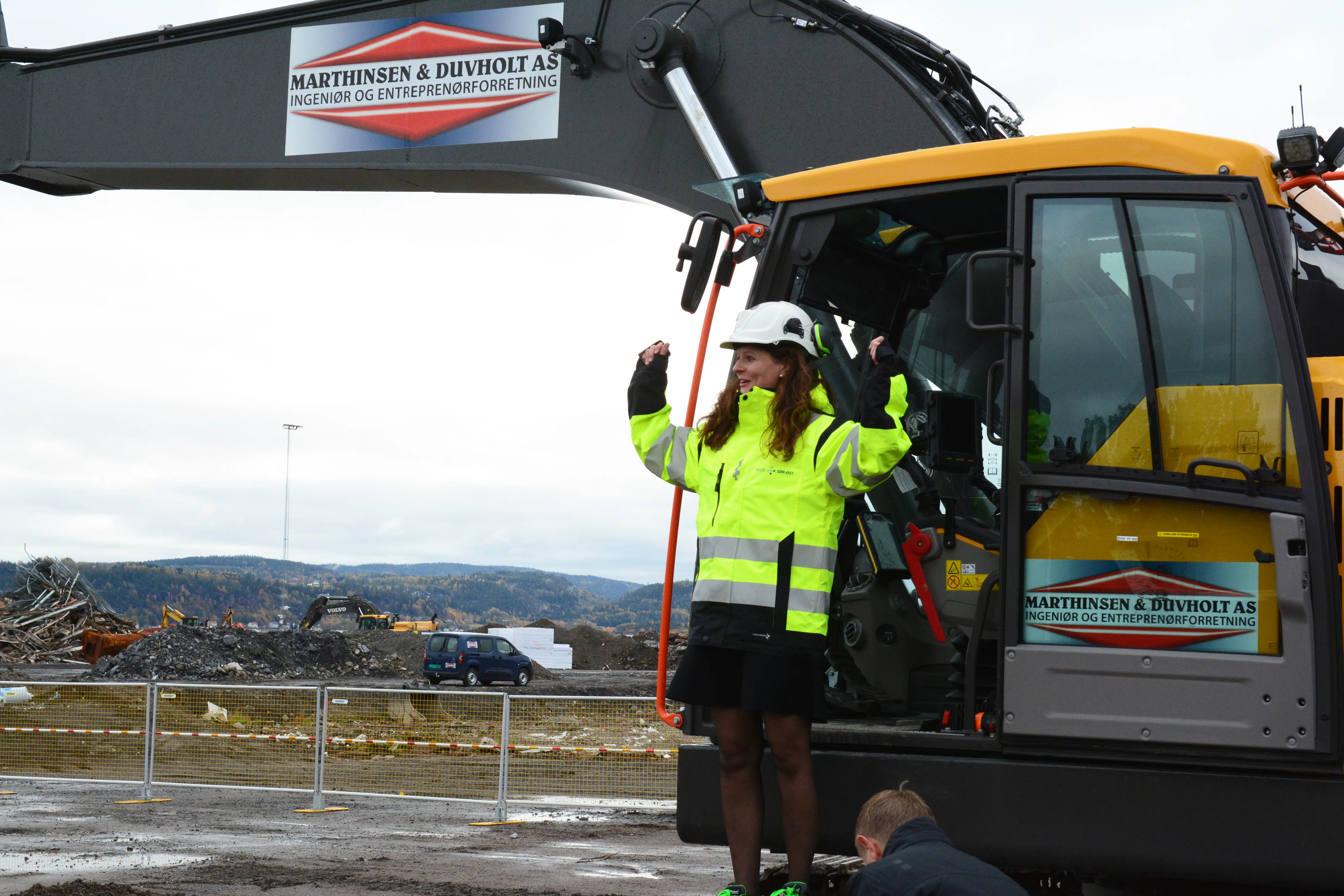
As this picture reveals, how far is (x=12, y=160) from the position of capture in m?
7.96

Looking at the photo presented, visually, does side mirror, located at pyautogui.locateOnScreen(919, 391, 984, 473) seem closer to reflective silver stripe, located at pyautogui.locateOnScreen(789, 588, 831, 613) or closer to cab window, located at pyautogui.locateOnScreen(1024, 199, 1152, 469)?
cab window, located at pyautogui.locateOnScreen(1024, 199, 1152, 469)

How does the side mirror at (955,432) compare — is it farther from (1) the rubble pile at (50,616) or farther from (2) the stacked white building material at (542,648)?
(2) the stacked white building material at (542,648)

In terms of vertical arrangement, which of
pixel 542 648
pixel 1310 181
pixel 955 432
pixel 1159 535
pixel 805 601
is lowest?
pixel 542 648

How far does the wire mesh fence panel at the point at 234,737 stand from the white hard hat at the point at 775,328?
8562 millimetres

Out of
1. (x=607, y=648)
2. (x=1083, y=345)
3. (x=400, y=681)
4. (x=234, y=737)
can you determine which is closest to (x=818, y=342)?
(x=1083, y=345)

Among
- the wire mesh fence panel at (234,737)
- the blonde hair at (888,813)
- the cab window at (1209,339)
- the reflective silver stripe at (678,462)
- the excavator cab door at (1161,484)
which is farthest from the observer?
the wire mesh fence panel at (234,737)

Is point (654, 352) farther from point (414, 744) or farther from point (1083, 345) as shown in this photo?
point (414, 744)

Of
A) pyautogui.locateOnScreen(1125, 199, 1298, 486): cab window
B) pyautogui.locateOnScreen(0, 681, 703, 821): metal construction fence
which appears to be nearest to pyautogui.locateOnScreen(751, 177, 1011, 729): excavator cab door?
pyautogui.locateOnScreen(1125, 199, 1298, 486): cab window

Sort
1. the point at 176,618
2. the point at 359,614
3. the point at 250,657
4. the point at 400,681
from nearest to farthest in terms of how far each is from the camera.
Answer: the point at 250,657 < the point at 400,681 < the point at 176,618 < the point at 359,614

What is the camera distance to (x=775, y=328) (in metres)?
4.31

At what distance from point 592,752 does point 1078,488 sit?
1146cm

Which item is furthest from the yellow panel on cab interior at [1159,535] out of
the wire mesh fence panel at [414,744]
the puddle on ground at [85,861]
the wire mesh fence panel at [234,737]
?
the wire mesh fence panel at [234,737]

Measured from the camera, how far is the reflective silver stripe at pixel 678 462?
4.48 metres

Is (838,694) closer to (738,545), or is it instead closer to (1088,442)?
(738,545)
